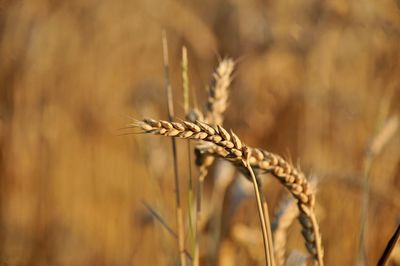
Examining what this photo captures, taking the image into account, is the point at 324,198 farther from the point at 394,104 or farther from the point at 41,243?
the point at 41,243

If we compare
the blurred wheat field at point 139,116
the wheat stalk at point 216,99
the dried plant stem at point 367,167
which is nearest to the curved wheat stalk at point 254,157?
the wheat stalk at point 216,99

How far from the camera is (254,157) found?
649 mm

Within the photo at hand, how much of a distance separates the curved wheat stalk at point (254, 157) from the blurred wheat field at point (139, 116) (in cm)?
110

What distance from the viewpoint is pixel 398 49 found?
1988 millimetres

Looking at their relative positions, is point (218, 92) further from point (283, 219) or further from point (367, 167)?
point (367, 167)

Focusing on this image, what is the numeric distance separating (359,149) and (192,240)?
1.60 meters

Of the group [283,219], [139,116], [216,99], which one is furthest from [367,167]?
[139,116]

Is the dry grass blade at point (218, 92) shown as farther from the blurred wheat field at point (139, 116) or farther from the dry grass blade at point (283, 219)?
the blurred wheat field at point (139, 116)

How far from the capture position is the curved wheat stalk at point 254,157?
1.74 ft

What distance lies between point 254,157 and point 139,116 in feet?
4.79

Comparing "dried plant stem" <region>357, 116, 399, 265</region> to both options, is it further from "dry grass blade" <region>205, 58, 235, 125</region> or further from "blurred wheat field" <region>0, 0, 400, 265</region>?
"blurred wheat field" <region>0, 0, 400, 265</region>

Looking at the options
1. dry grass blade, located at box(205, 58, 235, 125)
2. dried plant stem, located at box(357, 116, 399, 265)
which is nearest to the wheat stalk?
dry grass blade, located at box(205, 58, 235, 125)

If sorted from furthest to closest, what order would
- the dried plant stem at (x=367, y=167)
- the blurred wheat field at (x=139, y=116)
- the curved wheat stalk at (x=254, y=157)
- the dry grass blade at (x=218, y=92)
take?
the blurred wheat field at (x=139, y=116) < the dried plant stem at (x=367, y=167) < the dry grass blade at (x=218, y=92) < the curved wheat stalk at (x=254, y=157)

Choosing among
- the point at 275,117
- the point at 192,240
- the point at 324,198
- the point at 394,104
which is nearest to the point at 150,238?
the point at 324,198
